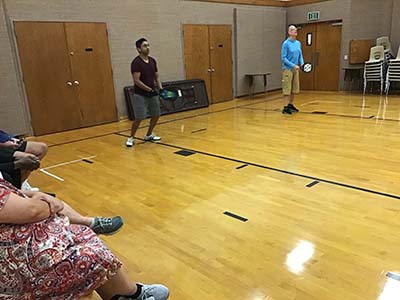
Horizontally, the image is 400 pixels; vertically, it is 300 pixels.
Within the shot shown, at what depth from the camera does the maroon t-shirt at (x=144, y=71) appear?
4895mm

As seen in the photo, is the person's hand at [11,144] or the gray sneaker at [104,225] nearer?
the gray sneaker at [104,225]

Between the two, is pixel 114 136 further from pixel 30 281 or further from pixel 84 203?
pixel 30 281

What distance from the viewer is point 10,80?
227 inches

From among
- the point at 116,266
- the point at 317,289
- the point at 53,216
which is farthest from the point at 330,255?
the point at 53,216

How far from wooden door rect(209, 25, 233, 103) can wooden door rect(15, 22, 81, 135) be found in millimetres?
3788

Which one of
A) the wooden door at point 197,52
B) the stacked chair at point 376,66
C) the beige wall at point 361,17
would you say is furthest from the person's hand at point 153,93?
the beige wall at point 361,17

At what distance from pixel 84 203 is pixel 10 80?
3.68 meters

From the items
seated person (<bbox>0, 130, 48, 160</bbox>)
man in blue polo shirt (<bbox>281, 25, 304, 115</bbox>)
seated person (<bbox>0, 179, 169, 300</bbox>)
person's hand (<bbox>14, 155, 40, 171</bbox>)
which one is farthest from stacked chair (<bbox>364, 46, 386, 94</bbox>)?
seated person (<bbox>0, 179, 169, 300</bbox>)

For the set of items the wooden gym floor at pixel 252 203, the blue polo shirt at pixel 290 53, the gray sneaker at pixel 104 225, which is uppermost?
the blue polo shirt at pixel 290 53

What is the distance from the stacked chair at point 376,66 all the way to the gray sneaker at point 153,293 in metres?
8.91

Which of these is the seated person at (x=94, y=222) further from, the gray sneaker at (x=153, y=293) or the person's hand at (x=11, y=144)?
the gray sneaker at (x=153, y=293)

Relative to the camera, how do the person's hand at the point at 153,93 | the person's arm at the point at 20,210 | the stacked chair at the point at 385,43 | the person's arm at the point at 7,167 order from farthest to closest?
the stacked chair at the point at 385,43 → the person's hand at the point at 153,93 → the person's arm at the point at 7,167 → the person's arm at the point at 20,210

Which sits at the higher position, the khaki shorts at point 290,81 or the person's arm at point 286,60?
the person's arm at point 286,60

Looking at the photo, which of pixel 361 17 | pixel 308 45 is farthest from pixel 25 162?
→ pixel 308 45
